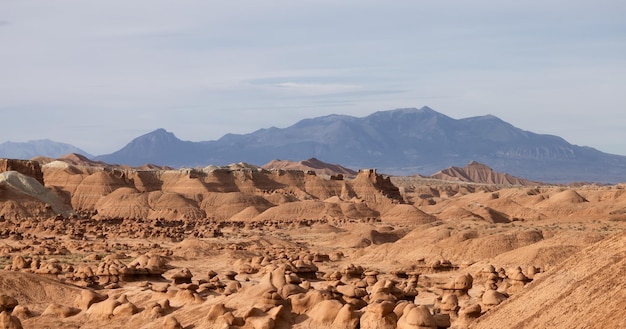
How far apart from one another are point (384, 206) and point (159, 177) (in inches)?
1092

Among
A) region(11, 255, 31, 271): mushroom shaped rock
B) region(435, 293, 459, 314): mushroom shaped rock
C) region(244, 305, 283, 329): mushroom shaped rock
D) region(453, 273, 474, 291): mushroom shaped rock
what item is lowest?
region(11, 255, 31, 271): mushroom shaped rock

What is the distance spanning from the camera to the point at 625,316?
37.8ft

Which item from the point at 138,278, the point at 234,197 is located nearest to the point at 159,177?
the point at 234,197

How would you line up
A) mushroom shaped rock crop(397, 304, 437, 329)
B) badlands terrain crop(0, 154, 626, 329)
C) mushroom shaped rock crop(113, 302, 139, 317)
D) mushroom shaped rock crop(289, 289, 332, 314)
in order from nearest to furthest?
mushroom shaped rock crop(397, 304, 437, 329), badlands terrain crop(0, 154, 626, 329), mushroom shaped rock crop(289, 289, 332, 314), mushroom shaped rock crop(113, 302, 139, 317)

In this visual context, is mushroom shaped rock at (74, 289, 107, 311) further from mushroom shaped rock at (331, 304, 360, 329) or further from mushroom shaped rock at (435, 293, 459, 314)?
mushroom shaped rock at (435, 293, 459, 314)

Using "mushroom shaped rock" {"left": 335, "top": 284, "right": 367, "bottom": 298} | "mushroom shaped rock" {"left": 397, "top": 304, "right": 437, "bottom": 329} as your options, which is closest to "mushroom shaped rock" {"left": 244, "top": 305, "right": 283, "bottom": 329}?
"mushroom shaped rock" {"left": 335, "top": 284, "right": 367, "bottom": 298}

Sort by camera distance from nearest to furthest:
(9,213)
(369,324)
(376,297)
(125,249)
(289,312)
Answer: (369,324) → (289,312) → (376,297) → (125,249) → (9,213)

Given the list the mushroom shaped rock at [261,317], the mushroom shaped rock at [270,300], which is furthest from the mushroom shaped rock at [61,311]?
the mushroom shaped rock at [261,317]

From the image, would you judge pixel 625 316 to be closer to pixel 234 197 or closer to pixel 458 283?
A: pixel 458 283

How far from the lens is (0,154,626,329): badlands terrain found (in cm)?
1442

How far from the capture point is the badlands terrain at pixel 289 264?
14.4 metres

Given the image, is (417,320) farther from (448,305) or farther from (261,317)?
(448,305)

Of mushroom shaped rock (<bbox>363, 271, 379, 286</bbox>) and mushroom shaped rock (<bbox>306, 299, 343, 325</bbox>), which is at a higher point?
mushroom shaped rock (<bbox>306, 299, 343, 325</bbox>)

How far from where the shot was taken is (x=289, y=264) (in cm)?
2764
